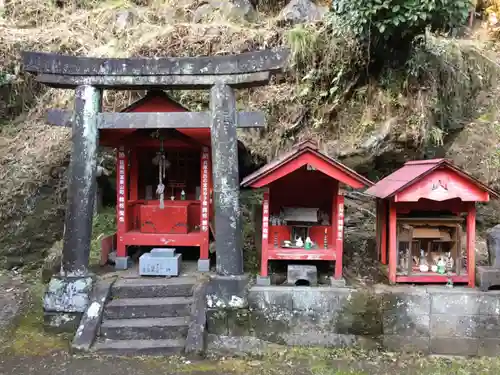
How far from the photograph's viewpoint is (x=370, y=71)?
10.4 m

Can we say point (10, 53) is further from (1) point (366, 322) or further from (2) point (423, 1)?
(1) point (366, 322)

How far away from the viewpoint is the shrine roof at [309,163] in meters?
6.42

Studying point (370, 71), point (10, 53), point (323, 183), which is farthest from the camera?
point (10, 53)

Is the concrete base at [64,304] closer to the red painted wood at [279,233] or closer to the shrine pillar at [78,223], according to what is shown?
the shrine pillar at [78,223]

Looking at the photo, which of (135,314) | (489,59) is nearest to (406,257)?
(135,314)

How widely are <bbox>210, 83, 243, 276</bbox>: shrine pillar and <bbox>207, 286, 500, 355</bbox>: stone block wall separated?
2.17 ft

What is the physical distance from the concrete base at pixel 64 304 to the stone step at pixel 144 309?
43 cm

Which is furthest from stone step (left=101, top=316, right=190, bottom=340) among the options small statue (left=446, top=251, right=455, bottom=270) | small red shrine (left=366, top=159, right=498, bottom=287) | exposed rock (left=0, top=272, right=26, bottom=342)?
small statue (left=446, top=251, right=455, bottom=270)

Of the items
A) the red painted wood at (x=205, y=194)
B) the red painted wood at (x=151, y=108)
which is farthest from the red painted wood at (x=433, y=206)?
the red painted wood at (x=151, y=108)

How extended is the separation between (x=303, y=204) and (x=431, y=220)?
2.27 meters

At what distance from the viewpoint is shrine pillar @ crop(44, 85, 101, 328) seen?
6.59m

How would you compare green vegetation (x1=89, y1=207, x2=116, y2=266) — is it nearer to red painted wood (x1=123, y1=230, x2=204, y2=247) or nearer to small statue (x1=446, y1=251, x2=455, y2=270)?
red painted wood (x1=123, y1=230, x2=204, y2=247)

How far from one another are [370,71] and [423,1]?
2241 millimetres

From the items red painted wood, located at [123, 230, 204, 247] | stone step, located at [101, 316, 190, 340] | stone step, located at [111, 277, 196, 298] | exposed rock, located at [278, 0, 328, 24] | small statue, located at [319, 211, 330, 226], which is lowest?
stone step, located at [101, 316, 190, 340]
